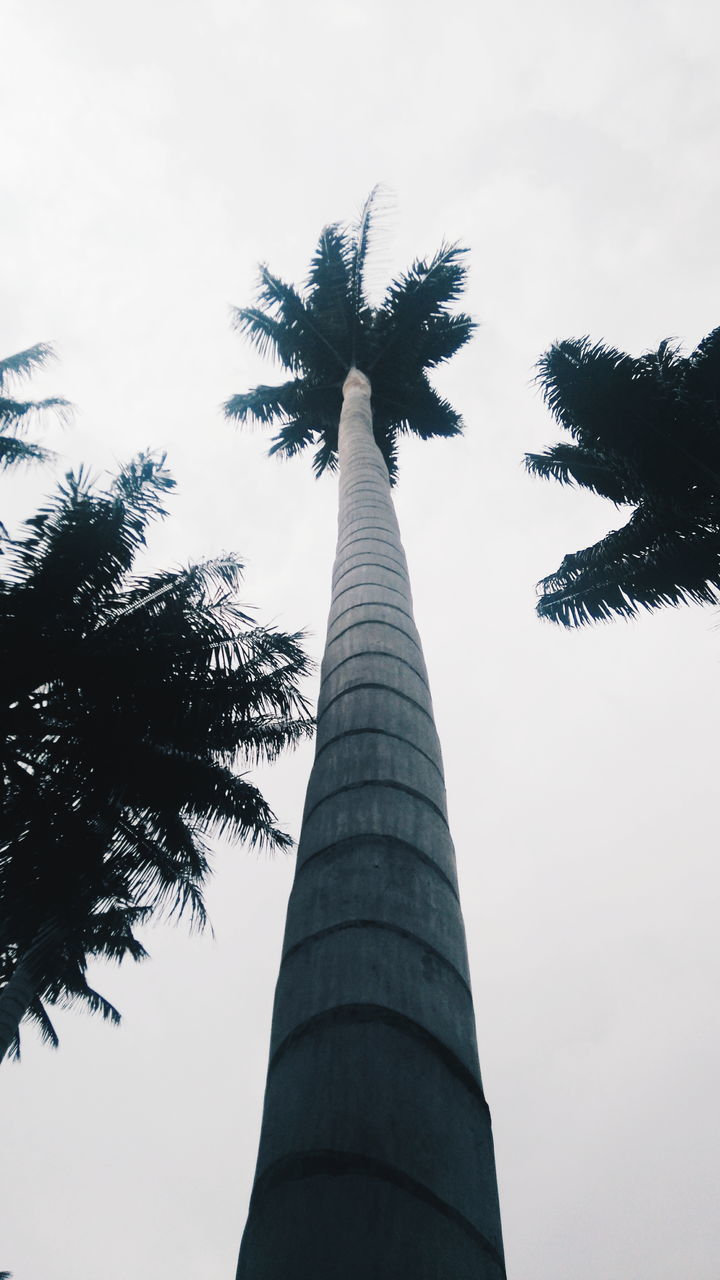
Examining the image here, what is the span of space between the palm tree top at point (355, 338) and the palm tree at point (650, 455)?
269cm

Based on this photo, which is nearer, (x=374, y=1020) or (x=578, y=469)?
(x=374, y=1020)

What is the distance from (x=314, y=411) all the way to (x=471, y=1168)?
1164 cm

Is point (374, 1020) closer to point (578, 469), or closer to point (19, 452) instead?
point (578, 469)

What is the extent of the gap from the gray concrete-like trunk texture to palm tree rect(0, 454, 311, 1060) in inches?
198

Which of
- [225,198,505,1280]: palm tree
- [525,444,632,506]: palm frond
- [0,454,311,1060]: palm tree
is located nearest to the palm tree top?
[525,444,632,506]: palm frond

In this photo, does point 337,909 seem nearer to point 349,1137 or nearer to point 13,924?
point 349,1137

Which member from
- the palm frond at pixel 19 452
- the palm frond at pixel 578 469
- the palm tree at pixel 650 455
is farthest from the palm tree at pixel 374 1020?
the palm frond at pixel 19 452

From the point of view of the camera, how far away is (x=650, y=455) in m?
9.08

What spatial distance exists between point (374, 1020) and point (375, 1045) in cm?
6

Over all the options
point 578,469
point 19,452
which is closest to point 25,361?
point 19,452

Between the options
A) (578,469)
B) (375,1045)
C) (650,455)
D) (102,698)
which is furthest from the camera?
(578,469)

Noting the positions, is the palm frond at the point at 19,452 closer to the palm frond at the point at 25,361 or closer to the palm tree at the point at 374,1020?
the palm frond at the point at 25,361

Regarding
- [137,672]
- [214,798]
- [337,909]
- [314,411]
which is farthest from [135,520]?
[337,909]

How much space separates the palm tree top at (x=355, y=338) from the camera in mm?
11148
